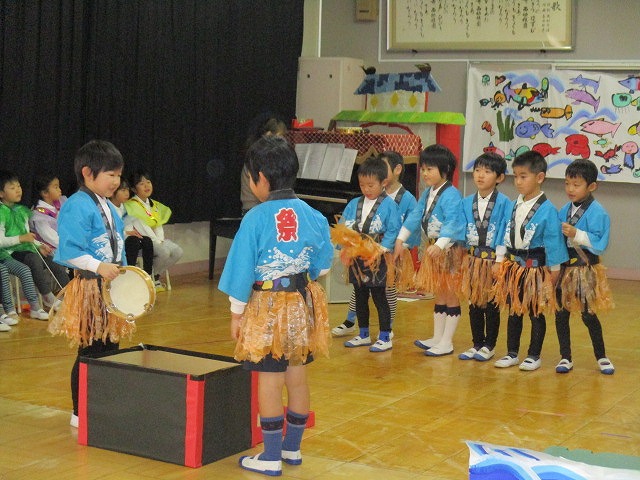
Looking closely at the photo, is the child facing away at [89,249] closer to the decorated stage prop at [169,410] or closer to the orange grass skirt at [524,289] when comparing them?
the decorated stage prop at [169,410]

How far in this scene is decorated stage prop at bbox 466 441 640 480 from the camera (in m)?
2.05

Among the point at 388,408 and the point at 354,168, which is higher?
the point at 354,168

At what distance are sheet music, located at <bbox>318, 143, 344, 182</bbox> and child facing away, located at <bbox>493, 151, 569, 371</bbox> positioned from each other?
9.38ft

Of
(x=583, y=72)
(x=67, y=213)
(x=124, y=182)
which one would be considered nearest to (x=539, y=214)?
(x=67, y=213)

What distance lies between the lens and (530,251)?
5.06m

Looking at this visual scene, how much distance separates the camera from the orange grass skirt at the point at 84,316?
388 centimetres

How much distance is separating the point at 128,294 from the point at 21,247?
110 inches

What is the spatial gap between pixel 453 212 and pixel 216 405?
7.56 feet

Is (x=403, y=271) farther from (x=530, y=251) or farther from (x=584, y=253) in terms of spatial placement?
(x=584, y=253)

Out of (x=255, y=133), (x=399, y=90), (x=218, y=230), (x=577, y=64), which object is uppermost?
(x=577, y=64)

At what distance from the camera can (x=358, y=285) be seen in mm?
5668

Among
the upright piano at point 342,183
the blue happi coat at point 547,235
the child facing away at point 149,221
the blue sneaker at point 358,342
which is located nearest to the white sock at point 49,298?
the child facing away at point 149,221

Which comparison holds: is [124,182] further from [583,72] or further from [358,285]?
[583,72]

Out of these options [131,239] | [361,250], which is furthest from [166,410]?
[131,239]
